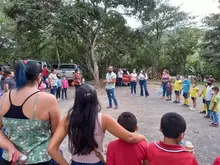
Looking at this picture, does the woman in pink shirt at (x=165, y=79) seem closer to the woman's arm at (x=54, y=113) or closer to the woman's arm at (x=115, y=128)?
the woman's arm at (x=115, y=128)

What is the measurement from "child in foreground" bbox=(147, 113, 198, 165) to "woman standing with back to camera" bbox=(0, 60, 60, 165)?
0.92 metres

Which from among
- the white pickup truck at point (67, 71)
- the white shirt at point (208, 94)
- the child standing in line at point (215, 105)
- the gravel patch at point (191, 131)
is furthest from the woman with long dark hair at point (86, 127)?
the white pickup truck at point (67, 71)

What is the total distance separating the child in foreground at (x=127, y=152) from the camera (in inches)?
87.9

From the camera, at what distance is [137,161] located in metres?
2.24

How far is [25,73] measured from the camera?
6.91ft

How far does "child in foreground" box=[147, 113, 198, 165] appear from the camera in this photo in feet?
6.73

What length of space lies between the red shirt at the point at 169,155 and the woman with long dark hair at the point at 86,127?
0.26m

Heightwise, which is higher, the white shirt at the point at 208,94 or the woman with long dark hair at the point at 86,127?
the woman with long dark hair at the point at 86,127

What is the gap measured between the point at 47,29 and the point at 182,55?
1795 centimetres

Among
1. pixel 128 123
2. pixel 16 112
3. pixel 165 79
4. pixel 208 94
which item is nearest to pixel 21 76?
pixel 16 112

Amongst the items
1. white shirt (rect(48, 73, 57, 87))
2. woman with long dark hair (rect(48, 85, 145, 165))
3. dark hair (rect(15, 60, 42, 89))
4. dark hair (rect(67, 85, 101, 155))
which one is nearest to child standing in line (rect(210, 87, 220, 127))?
woman with long dark hair (rect(48, 85, 145, 165))

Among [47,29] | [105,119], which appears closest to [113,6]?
[47,29]

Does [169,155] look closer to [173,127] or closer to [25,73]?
[173,127]

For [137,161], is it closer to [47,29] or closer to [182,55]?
[47,29]
